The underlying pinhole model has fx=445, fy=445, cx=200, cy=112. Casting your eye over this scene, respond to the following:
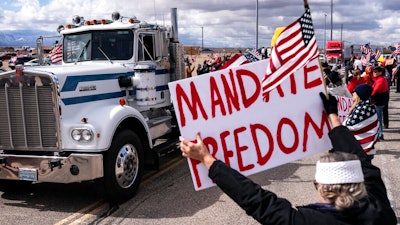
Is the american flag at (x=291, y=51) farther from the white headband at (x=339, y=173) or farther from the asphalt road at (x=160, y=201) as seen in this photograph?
the asphalt road at (x=160, y=201)

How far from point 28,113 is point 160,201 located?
7.22 feet

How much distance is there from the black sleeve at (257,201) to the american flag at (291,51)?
1.03m

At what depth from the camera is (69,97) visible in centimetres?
606

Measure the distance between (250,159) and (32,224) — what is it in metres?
3.58

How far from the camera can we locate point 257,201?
2277mm

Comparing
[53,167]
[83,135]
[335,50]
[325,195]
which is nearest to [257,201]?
[325,195]

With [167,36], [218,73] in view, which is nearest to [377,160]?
[167,36]

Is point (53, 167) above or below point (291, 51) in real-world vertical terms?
below

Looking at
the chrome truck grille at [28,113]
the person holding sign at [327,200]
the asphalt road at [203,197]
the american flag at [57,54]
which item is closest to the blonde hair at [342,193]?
the person holding sign at [327,200]

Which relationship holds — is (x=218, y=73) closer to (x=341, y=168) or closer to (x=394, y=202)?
(x=341, y=168)

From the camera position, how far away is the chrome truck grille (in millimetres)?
5969

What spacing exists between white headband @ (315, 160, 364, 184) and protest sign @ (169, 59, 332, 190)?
848 millimetres

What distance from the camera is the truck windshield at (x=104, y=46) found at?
7.61m

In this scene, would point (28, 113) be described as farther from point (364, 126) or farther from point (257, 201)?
point (257, 201)
